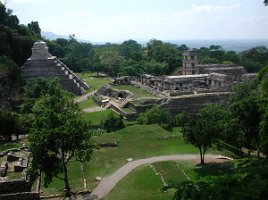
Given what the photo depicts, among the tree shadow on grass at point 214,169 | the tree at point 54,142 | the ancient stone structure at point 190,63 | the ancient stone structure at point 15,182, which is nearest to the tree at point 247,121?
the tree shadow on grass at point 214,169

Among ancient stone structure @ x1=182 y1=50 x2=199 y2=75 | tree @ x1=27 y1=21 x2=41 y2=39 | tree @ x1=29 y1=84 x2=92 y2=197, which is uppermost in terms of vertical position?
tree @ x1=27 y1=21 x2=41 y2=39

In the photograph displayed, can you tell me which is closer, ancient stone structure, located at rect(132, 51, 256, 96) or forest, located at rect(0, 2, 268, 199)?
forest, located at rect(0, 2, 268, 199)

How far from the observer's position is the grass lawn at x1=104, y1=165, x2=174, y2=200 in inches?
805

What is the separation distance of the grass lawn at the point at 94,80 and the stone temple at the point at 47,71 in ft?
8.77

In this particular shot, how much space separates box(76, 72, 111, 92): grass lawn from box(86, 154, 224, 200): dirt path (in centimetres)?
3957

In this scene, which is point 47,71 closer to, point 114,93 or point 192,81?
point 114,93

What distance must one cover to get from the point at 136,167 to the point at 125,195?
4.56 meters

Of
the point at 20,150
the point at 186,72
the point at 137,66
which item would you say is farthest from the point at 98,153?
the point at 137,66

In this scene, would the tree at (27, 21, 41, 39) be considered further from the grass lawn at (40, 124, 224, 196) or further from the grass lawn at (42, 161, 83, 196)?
the grass lawn at (42, 161, 83, 196)

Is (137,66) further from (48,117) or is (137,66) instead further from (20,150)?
(48,117)

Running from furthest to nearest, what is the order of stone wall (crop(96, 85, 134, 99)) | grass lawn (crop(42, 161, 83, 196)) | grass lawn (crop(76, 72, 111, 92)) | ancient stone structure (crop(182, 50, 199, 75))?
ancient stone structure (crop(182, 50, 199, 75)) → grass lawn (crop(76, 72, 111, 92)) → stone wall (crop(96, 85, 134, 99)) → grass lawn (crop(42, 161, 83, 196))

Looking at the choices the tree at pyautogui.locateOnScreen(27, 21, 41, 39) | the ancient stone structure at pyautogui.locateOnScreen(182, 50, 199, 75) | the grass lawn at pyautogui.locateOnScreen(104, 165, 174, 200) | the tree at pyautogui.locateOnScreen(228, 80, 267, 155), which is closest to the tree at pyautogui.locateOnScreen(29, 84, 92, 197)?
the grass lawn at pyautogui.locateOnScreen(104, 165, 174, 200)

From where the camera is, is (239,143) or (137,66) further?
(137,66)

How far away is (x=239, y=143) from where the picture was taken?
27.5 meters
